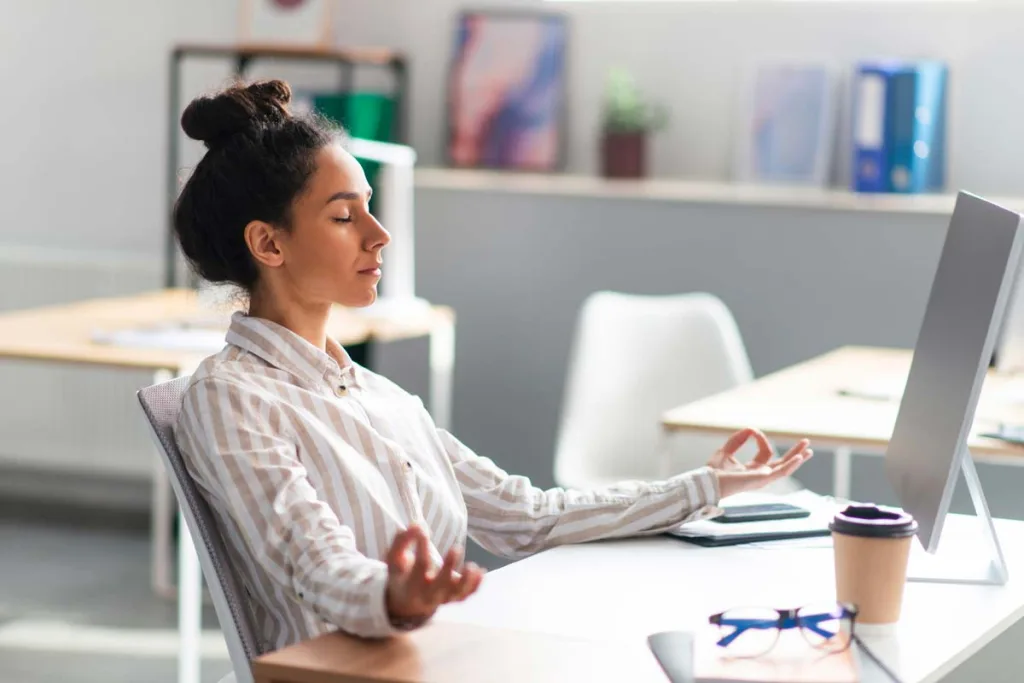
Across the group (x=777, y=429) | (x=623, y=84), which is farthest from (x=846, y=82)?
(x=777, y=429)

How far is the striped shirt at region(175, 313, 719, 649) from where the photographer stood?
4.90ft

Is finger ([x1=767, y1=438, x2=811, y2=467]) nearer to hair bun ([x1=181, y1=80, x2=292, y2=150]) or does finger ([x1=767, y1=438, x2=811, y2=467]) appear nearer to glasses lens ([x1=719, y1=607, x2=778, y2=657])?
glasses lens ([x1=719, y1=607, x2=778, y2=657])

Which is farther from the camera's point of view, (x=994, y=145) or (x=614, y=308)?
(x=994, y=145)

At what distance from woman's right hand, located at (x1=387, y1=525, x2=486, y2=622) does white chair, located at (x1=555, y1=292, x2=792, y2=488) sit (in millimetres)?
2265

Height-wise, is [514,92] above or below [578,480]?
above

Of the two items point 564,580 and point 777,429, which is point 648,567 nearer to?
→ point 564,580

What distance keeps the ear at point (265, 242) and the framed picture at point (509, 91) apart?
2.81 m

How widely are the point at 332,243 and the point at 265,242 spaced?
76mm

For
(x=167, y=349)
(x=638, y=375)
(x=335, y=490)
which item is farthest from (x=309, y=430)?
(x=638, y=375)

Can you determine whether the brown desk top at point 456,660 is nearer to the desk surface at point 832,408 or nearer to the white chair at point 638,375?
the desk surface at point 832,408

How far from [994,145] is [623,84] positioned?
0.98 meters

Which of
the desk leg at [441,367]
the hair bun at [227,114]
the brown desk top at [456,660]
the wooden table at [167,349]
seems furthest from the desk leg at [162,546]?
the brown desk top at [456,660]

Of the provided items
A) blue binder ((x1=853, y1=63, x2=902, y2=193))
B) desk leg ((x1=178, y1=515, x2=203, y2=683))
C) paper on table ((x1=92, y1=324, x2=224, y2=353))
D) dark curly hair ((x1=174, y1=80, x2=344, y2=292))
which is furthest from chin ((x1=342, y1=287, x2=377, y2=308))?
blue binder ((x1=853, y1=63, x2=902, y2=193))

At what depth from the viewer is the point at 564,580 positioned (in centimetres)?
174
